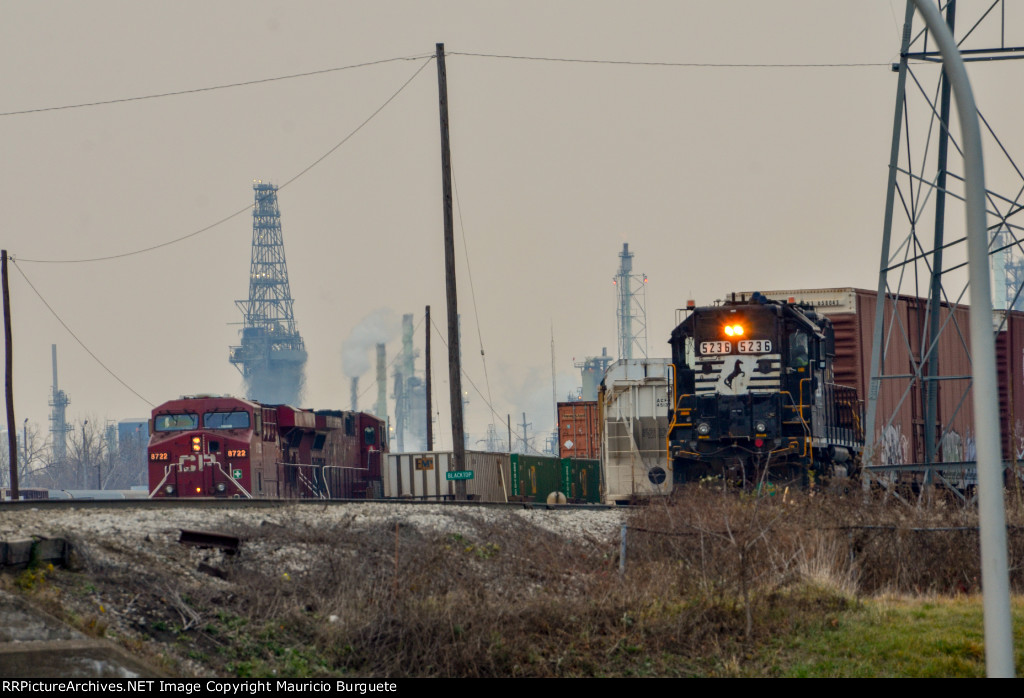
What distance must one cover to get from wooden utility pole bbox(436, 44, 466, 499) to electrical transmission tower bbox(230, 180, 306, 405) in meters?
123

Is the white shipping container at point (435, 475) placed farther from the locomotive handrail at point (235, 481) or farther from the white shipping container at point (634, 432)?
the locomotive handrail at point (235, 481)

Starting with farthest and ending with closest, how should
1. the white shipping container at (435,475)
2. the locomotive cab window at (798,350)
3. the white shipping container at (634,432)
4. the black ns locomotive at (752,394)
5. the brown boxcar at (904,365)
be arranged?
1. the white shipping container at (435,475)
2. the white shipping container at (634,432)
3. the brown boxcar at (904,365)
4. the locomotive cab window at (798,350)
5. the black ns locomotive at (752,394)

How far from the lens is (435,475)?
3241 centimetres

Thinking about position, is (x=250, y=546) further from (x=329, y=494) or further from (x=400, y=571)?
(x=329, y=494)

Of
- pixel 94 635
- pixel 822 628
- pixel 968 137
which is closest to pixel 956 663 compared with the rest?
pixel 822 628

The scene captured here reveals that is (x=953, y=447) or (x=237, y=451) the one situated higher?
(x=237, y=451)

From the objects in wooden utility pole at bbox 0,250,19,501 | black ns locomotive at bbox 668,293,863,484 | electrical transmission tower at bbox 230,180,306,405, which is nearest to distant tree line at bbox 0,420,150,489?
electrical transmission tower at bbox 230,180,306,405

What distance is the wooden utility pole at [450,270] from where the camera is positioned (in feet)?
A: 87.1

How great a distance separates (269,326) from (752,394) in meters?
132

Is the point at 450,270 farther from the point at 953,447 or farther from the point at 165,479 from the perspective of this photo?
the point at 953,447

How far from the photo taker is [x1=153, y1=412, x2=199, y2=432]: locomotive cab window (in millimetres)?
28984

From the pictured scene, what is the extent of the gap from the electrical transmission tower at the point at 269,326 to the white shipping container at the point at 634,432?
122 metres

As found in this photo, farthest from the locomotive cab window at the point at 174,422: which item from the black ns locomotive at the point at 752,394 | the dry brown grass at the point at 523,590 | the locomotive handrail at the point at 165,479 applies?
the dry brown grass at the point at 523,590

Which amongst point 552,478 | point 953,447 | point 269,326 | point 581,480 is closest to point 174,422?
point 552,478
